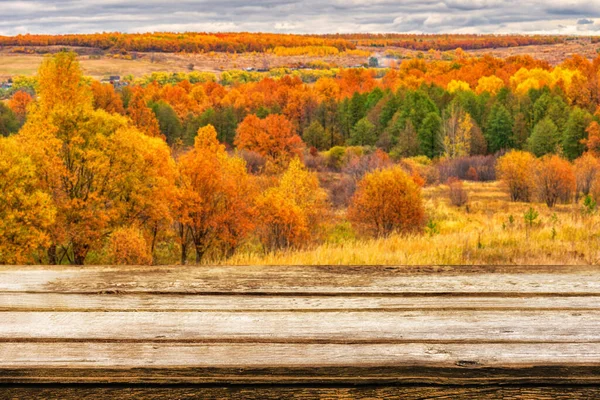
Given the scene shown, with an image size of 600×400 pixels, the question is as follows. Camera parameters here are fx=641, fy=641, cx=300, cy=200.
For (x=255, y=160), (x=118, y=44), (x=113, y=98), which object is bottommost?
(x=255, y=160)

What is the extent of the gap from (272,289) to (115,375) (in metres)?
0.70

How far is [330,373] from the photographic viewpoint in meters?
1.48

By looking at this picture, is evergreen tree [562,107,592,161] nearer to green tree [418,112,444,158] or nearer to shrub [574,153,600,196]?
shrub [574,153,600,196]

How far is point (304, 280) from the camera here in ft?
7.26

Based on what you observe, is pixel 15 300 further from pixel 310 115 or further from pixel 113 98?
pixel 310 115

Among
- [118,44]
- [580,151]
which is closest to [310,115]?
[580,151]

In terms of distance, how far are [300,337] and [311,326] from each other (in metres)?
0.08

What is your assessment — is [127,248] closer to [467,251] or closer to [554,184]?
[467,251]

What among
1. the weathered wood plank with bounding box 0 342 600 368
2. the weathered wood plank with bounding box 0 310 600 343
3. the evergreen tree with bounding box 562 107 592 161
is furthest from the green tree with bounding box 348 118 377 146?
the weathered wood plank with bounding box 0 342 600 368

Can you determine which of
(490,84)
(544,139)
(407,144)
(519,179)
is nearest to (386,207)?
(519,179)

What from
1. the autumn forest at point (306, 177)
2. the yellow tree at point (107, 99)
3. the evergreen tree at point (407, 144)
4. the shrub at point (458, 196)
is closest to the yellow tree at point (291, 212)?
the autumn forest at point (306, 177)

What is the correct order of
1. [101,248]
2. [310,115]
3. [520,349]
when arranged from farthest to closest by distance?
[310,115] < [101,248] < [520,349]

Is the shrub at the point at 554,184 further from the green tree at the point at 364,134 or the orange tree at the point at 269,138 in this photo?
the green tree at the point at 364,134

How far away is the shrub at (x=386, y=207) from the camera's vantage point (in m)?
37.2
